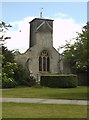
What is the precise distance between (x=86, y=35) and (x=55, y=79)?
2345 cm

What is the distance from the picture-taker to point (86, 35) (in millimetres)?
26172

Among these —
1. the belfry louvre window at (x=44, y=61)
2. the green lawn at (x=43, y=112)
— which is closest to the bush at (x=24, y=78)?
the belfry louvre window at (x=44, y=61)

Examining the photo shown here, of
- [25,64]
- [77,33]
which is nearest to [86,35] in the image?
[77,33]

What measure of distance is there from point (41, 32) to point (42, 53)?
13.3 ft

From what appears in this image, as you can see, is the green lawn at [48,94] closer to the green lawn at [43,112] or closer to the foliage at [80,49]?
the foliage at [80,49]

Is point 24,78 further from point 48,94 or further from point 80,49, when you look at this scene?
point 80,49

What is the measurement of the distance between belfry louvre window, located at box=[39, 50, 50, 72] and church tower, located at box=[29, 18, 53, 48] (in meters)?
1.82

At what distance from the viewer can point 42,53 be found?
6006 cm

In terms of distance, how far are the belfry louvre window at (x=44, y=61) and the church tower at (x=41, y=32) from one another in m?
1.82

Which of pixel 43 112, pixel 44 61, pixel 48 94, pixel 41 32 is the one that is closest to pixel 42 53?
pixel 44 61

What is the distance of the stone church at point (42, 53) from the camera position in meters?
58.9

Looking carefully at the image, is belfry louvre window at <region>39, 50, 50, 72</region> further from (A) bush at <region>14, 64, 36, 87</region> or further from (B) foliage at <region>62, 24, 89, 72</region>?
(B) foliage at <region>62, 24, 89, 72</region>

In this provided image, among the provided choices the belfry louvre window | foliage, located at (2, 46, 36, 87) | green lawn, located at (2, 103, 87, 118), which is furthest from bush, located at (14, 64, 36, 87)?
green lawn, located at (2, 103, 87, 118)

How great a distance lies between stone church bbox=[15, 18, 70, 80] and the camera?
58.9 m
